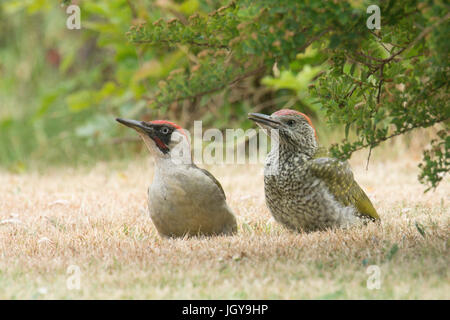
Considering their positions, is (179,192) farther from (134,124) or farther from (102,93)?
(102,93)

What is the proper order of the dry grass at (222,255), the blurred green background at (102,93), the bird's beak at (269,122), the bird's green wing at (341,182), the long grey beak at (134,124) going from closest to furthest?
1. the dry grass at (222,255)
2. the long grey beak at (134,124)
3. the bird's green wing at (341,182)
4. the bird's beak at (269,122)
5. the blurred green background at (102,93)

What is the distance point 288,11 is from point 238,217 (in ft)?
7.30

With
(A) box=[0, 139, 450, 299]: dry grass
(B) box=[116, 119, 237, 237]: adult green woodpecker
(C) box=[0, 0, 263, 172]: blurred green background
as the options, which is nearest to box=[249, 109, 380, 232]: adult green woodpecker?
(A) box=[0, 139, 450, 299]: dry grass

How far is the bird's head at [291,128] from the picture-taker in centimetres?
398

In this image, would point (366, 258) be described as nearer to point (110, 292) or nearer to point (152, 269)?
point (152, 269)

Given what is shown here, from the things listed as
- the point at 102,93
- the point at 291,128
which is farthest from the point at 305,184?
the point at 102,93

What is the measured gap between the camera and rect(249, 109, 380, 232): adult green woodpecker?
12.6 feet

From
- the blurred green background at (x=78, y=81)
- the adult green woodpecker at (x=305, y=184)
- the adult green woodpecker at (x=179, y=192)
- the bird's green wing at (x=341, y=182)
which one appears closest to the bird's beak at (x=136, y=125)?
the adult green woodpecker at (x=179, y=192)

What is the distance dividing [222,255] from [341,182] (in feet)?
3.52

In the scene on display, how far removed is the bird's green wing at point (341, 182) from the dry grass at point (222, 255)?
0.18m

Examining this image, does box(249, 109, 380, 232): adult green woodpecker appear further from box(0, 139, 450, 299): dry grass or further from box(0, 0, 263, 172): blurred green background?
box(0, 0, 263, 172): blurred green background

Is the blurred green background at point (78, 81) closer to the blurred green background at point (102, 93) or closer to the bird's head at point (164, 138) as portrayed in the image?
the blurred green background at point (102, 93)
